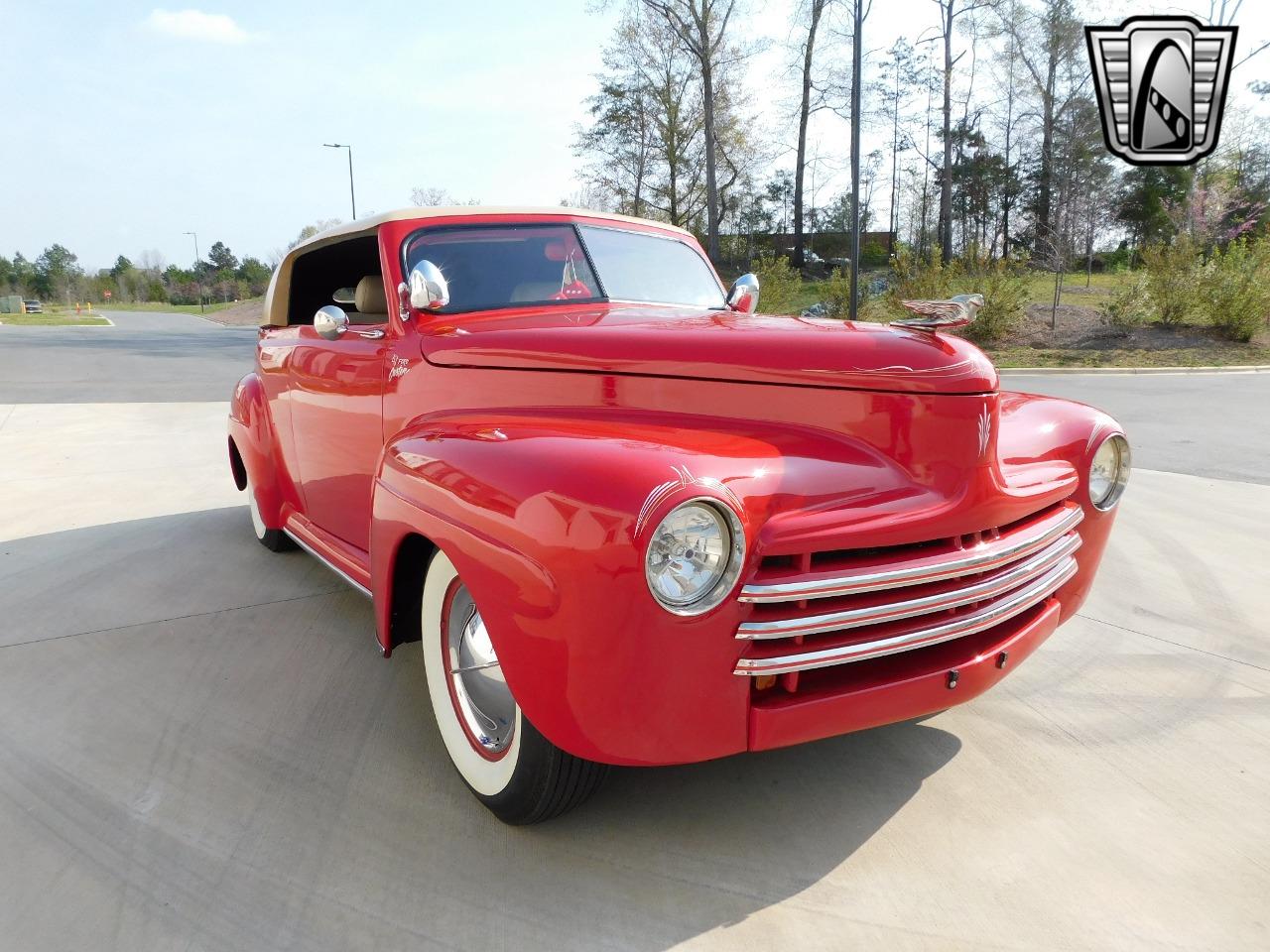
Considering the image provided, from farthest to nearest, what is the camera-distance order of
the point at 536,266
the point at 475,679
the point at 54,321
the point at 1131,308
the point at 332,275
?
the point at 54,321 < the point at 1131,308 < the point at 332,275 < the point at 536,266 < the point at 475,679

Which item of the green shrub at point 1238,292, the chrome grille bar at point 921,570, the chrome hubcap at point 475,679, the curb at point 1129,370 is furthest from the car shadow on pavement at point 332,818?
the green shrub at point 1238,292

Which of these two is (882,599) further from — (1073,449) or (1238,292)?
(1238,292)

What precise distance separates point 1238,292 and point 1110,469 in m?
17.2

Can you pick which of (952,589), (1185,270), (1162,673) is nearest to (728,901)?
(952,589)

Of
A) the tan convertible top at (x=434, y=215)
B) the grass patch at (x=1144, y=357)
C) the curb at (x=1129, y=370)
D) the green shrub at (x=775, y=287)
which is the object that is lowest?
the curb at (x=1129, y=370)

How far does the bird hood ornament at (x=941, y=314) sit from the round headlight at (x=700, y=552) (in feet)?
3.11

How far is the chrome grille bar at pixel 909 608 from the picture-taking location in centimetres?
174

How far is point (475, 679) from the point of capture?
2322 millimetres

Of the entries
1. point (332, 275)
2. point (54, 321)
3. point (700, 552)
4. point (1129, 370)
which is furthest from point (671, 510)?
point (54, 321)

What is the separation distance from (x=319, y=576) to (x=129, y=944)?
8.17 ft

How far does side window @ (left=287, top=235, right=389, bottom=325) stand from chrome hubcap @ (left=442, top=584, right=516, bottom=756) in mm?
1477

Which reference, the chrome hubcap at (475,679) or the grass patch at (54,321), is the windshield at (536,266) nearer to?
the chrome hubcap at (475,679)

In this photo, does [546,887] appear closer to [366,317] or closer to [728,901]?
[728,901]

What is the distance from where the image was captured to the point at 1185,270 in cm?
1747
